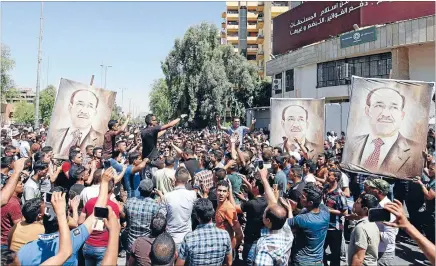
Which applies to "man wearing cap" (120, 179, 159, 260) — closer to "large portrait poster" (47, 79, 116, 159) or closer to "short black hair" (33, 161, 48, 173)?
"short black hair" (33, 161, 48, 173)

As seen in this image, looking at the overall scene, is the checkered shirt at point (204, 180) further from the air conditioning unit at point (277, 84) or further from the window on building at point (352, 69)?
the air conditioning unit at point (277, 84)

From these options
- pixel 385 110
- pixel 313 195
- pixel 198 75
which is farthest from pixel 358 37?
pixel 313 195

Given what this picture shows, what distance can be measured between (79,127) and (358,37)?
69.9 ft

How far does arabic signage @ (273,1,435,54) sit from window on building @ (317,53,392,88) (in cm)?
208

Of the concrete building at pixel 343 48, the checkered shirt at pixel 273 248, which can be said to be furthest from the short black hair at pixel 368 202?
the concrete building at pixel 343 48

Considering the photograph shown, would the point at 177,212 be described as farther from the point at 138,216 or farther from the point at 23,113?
the point at 23,113

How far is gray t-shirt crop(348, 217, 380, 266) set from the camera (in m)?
3.74

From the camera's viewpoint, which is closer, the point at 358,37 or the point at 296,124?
the point at 296,124

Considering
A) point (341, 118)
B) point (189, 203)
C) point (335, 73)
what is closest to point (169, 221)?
point (189, 203)

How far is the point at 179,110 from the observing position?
33.9m

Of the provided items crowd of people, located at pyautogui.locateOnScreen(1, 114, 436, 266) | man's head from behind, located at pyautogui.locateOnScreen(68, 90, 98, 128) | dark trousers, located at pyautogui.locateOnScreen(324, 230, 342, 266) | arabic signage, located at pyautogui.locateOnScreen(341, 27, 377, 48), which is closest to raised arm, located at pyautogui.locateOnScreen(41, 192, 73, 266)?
crowd of people, located at pyautogui.locateOnScreen(1, 114, 436, 266)

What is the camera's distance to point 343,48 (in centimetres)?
2683

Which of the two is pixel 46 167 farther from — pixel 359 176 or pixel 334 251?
pixel 359 176

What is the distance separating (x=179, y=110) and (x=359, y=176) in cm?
2699
